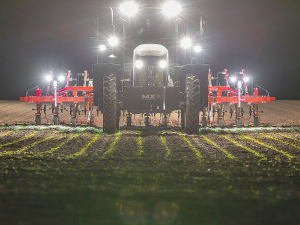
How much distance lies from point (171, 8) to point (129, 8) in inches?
51.6

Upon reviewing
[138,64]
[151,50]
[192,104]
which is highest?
[151,50]

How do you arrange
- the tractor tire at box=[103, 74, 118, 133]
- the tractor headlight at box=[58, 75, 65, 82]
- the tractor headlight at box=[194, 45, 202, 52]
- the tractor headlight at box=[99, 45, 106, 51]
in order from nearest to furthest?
the tractor tire at box=[103, 74, 118, 133], the tractor headlight at box=[194, 45, 202, 52], the tractor headlight at box=[99, 45, 106, 51], the tractor headlight at box=[58, 75, 65, 82]

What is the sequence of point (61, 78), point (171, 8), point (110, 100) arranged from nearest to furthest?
1. point (110, 100)
2. point (171, 8)
3. point (61, 78)

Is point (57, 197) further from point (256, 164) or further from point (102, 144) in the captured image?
point (102, 144)

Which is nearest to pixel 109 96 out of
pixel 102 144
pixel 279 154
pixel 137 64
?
pixel 137 64

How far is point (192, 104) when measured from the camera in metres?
8.11

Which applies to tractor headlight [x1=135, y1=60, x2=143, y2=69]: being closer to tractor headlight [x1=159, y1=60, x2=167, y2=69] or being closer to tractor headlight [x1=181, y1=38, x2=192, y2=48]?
tractor headlight [x1=159, y1=60, x2=167, y2=69]

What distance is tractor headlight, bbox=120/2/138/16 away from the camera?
9.15m

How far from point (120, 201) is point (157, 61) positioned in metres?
6.70

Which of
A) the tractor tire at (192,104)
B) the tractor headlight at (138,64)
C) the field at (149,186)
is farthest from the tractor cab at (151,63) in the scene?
the field at (149,186)

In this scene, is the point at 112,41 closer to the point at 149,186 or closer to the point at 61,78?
the point at 61,78

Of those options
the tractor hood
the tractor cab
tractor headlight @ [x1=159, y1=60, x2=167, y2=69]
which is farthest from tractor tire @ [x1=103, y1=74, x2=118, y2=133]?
tractor headlight @ [x1=159, y1=60, x2=167, y2=69]

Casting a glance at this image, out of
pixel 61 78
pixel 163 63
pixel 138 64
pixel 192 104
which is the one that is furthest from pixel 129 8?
pixel 61 78

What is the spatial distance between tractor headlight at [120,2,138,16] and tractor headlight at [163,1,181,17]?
933 millimetres
